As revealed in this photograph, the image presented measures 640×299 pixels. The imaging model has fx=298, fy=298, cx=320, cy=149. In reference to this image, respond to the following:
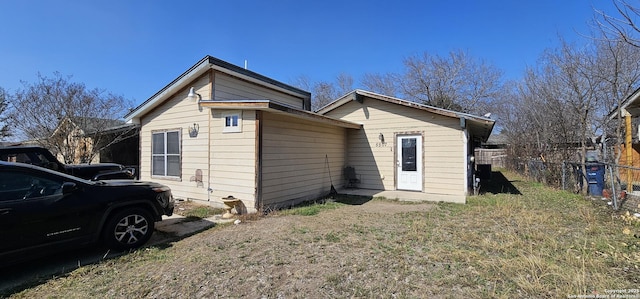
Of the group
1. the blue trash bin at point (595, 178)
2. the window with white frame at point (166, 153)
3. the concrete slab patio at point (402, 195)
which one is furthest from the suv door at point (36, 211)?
the blue trash bin at point (595, 178)

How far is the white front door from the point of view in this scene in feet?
31.2

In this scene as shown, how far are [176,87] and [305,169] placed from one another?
13.8 feet

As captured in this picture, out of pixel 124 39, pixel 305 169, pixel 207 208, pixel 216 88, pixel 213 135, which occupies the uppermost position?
pixel 124 39

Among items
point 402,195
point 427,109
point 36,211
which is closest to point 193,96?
point 36,211

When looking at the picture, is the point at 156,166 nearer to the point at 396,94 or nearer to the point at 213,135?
the point at 213,135

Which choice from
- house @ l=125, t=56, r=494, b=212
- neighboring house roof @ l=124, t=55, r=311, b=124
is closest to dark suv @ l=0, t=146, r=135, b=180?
house @ l=125, t=56, r=494, b=212

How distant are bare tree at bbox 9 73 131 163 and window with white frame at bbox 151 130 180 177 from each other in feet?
18.4

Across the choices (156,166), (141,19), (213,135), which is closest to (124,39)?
(141,19)

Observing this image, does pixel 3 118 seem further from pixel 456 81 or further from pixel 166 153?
pixel 456 81

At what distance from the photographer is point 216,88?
7793mm

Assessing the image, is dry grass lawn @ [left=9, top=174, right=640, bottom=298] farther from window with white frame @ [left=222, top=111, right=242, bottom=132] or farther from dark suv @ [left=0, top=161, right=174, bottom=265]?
window with white frame @ [left=222, top=111, right=242, bottom=132]

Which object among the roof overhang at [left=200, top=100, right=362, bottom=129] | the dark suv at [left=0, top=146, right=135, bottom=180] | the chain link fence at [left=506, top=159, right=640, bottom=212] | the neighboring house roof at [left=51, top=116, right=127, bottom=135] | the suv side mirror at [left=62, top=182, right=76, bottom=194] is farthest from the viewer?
the neighboring house roof at [left=51, top=116, right=127, bottom=135]

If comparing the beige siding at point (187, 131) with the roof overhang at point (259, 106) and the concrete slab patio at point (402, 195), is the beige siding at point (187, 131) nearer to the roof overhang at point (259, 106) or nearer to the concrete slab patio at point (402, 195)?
the roof overhang at point (259, 106)

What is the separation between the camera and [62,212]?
12.1 feet
